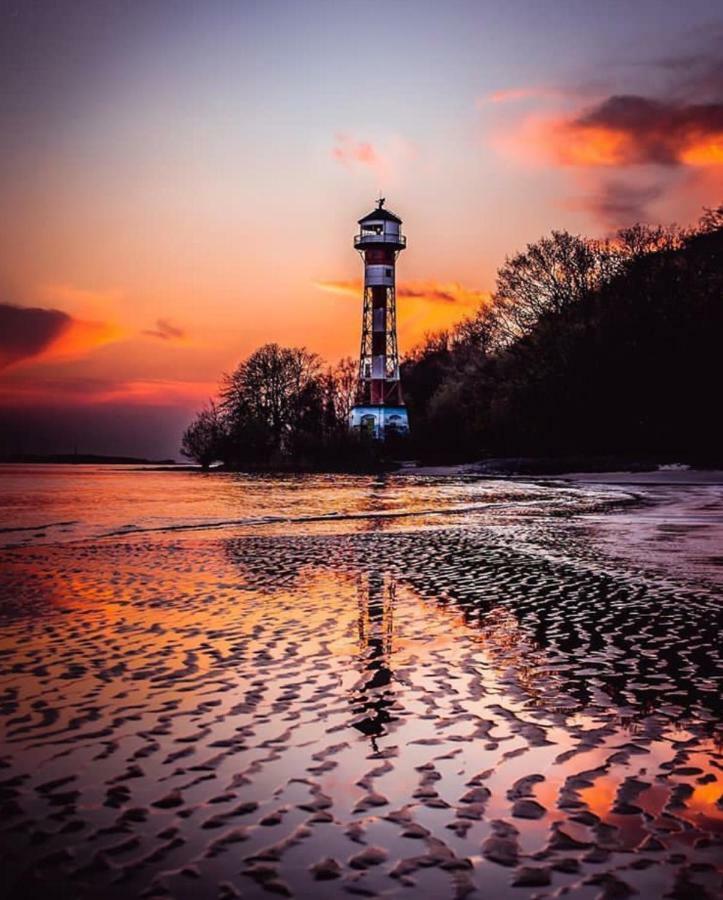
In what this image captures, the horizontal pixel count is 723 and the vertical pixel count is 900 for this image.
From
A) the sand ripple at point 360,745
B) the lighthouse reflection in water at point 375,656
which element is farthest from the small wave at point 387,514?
the sand ripple at point 360,745

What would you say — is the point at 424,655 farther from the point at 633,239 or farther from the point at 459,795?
the point at 633,239

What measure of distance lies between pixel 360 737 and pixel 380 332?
69763 millimetres

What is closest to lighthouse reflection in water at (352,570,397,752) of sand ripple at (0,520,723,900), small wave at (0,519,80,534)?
sand ripple at (0,520,723,900)

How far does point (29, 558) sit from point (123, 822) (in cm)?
778

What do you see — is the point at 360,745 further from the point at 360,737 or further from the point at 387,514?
the point at 387,514

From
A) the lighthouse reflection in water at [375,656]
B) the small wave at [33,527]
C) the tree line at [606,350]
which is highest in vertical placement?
the tree line at [606,350]

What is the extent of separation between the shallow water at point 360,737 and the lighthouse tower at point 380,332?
64.9 m

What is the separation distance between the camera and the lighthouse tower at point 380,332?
7169 cm

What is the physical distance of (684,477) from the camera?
3462 cm

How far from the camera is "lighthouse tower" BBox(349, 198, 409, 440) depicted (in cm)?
7169

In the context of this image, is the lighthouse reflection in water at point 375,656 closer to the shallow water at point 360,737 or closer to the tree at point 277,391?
the shallow water at point 360,737

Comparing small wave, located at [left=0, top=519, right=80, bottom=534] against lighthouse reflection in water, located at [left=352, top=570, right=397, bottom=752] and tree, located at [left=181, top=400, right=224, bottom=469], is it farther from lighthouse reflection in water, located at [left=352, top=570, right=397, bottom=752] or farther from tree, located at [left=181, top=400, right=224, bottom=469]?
tree, located at [left=181, top=400, right=224, bottom=469]

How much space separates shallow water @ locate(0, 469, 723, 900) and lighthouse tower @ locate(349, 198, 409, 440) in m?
64.9

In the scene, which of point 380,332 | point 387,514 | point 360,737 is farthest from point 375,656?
point 380,332
